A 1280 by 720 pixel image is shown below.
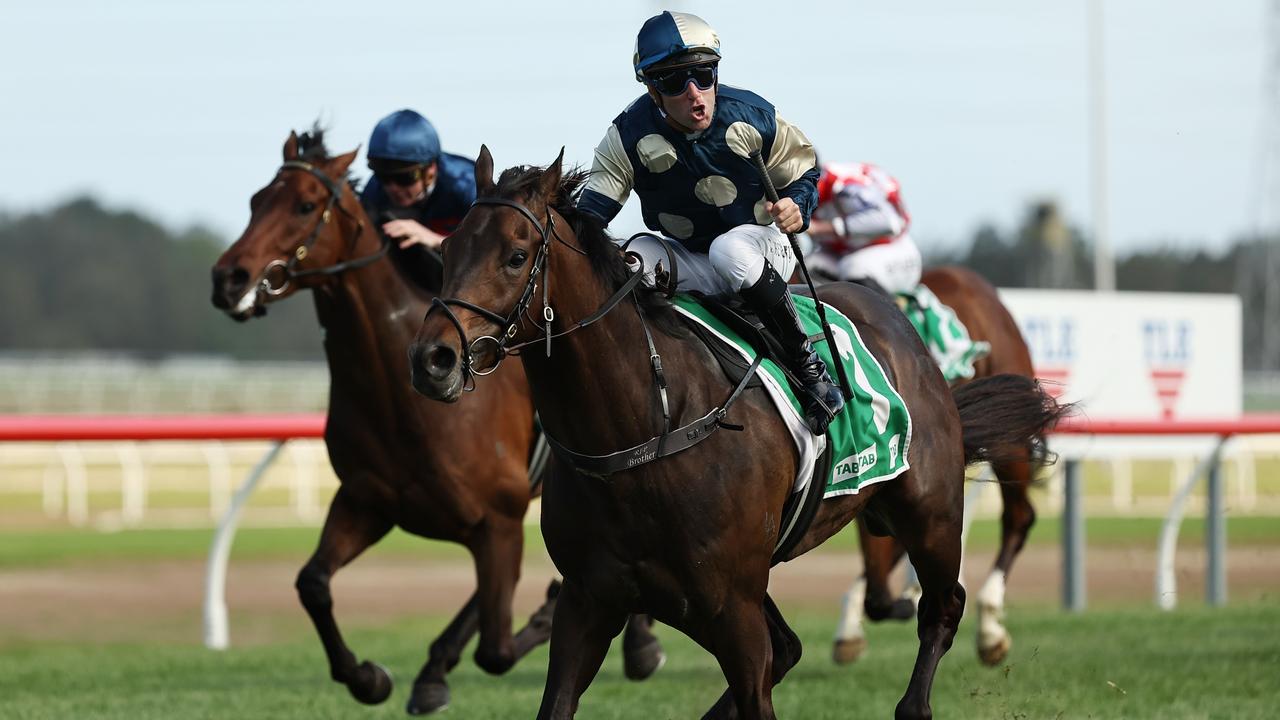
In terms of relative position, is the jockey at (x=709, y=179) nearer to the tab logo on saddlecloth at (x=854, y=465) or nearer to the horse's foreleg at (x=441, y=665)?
the tab logo on saddlecloth at (x=854, y=465)

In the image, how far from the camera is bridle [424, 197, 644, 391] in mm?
3363

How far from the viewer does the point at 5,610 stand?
34.6ft

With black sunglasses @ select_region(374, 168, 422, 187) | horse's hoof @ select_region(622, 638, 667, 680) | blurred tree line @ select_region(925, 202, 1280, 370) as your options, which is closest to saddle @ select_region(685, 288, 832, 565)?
black sunglasses @ select_region(374, 168, 422, 187)

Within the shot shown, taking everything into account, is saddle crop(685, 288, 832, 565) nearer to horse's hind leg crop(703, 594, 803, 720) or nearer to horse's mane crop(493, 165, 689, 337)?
horse's mane crop(493, 165, 689, 337)

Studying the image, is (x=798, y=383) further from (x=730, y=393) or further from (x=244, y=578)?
(x=244, y=578)

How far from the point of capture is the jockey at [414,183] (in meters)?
5.84

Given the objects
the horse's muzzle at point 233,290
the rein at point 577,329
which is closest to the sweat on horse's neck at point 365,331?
the horse's muzzle at point 233,290

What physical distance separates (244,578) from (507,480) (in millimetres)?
7647

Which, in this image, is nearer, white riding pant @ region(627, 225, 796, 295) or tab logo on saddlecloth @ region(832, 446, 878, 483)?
white riding pant @ region(627, 225, 796, 295)

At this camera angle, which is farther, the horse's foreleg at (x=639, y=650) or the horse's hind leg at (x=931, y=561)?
the horse's foreleg at (x=639, y=650)

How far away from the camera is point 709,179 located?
163 inches

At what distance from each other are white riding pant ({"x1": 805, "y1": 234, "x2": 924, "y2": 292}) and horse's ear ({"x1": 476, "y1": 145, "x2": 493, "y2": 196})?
12.7ft

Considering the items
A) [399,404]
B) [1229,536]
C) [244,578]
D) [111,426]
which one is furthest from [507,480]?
[1229,536]

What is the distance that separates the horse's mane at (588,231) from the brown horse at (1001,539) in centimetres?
279
